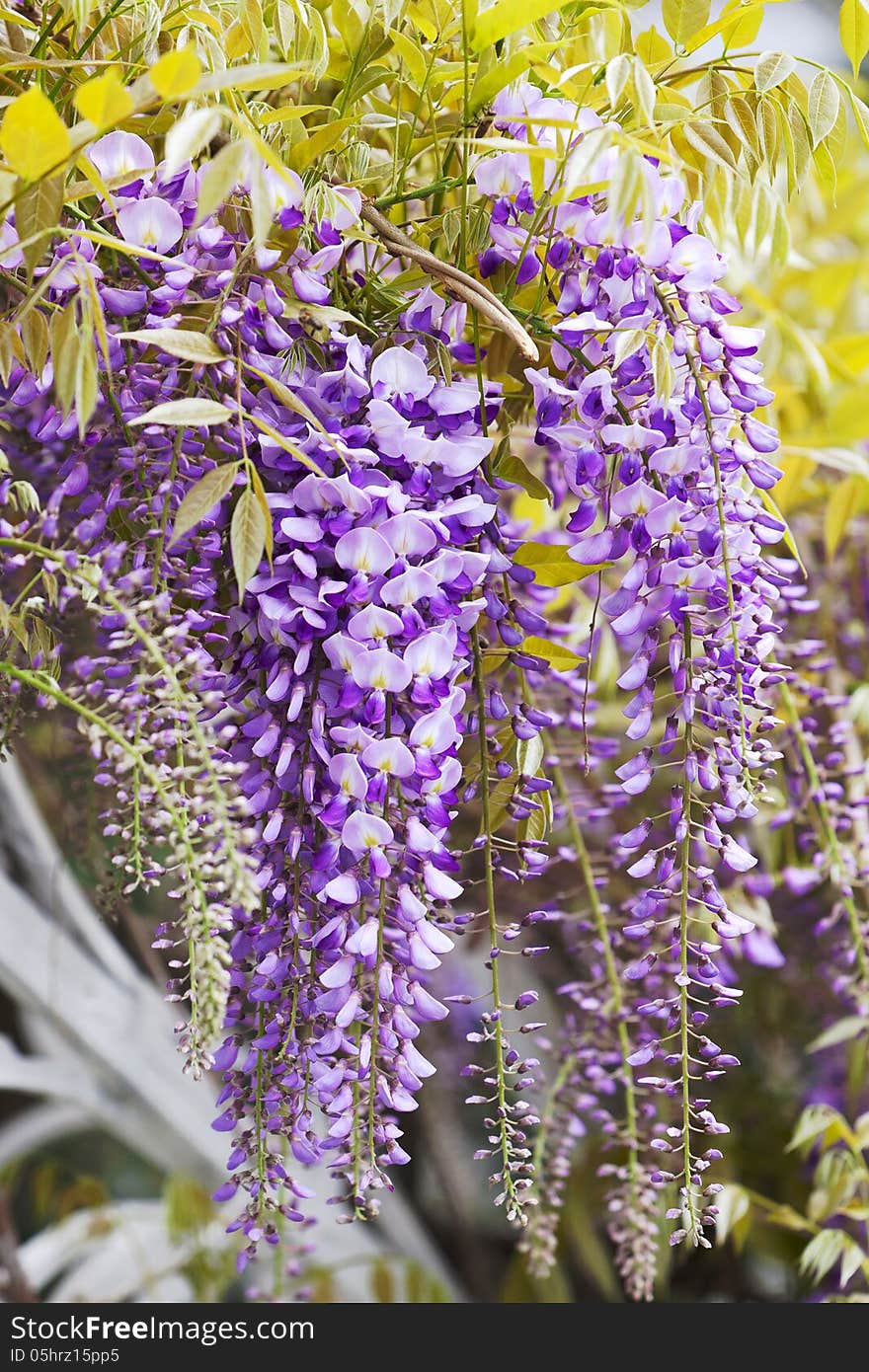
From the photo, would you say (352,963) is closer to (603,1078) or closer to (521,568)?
(521,568)

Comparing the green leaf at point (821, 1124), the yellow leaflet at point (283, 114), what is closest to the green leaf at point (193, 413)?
the yellow leaflet at point (283, 114)

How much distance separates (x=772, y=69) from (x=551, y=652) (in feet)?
0.73

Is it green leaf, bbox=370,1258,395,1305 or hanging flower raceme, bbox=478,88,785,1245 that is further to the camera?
green leaf, bbox=370,1258,395,1305

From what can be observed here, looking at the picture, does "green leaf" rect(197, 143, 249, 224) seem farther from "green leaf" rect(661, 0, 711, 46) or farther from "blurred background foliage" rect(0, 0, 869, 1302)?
"green leaf" rect(661, 0, 711, 46)

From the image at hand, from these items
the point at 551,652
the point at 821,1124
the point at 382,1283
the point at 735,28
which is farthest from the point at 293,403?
the point at 382,1283

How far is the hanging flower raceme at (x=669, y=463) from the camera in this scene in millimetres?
333

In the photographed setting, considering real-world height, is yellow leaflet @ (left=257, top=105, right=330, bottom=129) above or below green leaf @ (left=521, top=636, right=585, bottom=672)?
above

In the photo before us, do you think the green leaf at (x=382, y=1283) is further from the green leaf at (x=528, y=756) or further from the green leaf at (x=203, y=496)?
Answer: the green leaf at (x=203, y=496)

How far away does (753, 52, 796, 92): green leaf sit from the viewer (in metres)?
0.37

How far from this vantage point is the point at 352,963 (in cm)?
34

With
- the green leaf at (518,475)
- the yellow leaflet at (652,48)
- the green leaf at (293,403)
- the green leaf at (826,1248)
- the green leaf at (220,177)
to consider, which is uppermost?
the yellow leaflet at (652,48)

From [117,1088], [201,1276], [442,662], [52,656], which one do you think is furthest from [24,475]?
[201,1276]

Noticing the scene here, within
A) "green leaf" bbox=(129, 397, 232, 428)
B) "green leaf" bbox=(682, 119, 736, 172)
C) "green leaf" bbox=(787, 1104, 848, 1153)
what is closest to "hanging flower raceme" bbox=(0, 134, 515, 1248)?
"green leaf" bbox=(129, 397, 232, 428)

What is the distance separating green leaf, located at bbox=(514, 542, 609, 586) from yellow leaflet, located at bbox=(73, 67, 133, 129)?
193 millimetres
